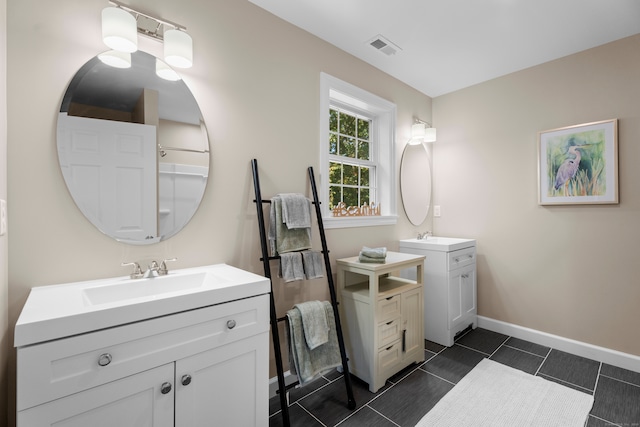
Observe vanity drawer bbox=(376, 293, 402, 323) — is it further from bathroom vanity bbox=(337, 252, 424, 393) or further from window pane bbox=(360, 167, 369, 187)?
window pane bbox=(360, 167, 369, 187)

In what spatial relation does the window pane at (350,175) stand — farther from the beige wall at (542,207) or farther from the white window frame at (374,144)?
the beige wall at (542,207)

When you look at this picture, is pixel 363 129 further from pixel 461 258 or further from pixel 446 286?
pixel 446 286

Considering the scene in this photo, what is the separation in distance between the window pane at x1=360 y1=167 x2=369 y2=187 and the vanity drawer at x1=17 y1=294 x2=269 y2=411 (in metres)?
1.89

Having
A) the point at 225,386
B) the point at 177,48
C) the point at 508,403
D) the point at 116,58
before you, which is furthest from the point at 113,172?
the point at 508,403

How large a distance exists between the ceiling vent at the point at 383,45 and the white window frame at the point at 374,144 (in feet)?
1.15

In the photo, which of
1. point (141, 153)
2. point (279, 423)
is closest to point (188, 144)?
point (141, 153)

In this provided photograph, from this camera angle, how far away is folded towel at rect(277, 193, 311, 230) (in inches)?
74.1

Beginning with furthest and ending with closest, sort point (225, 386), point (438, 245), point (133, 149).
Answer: point (438, 245) → point (133, 149) → point (225, 386)

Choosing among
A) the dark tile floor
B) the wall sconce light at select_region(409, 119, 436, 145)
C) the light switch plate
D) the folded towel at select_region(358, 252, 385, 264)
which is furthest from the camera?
the wall sconce light at select_region(409, 119, 436, 145)

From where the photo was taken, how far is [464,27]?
2.21m

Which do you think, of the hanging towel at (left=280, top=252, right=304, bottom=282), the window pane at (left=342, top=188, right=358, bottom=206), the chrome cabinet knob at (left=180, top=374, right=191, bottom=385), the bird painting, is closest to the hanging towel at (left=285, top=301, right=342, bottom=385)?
the hanging towel at (left=280, top=252, right=304, bottom=282)

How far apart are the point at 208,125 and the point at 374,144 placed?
1.83m

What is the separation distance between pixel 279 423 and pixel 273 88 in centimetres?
211

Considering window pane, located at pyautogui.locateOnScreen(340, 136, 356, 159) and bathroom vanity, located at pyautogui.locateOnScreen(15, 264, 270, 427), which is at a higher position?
window pane, located at pyautogui.locateOnScreen(340, 136, 356, 159)
